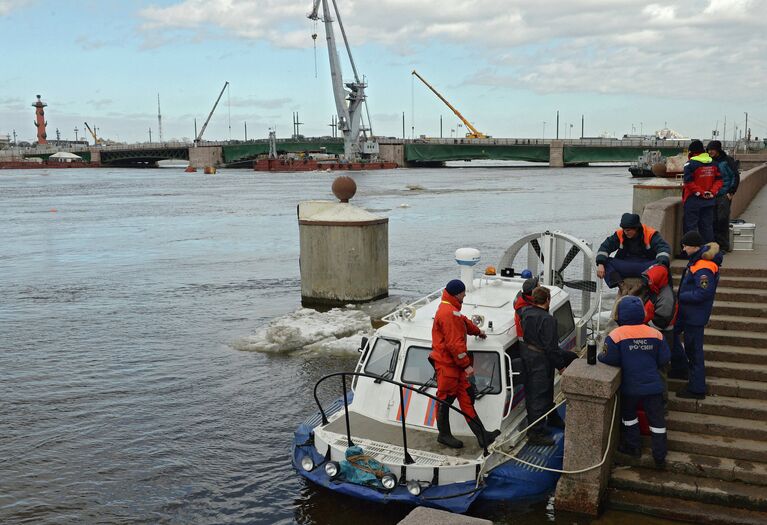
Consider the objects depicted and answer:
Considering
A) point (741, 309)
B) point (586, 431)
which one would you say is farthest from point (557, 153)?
point (586, 431)

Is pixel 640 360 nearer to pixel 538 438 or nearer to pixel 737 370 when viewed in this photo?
pixel 538 438

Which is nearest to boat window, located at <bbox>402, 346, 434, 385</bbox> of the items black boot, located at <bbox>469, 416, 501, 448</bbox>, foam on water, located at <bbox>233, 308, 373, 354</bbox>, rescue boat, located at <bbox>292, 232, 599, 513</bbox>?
rescue boat, located at <bbox>292, 232, 599, 513</bbox>

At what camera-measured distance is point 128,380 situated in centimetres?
1514

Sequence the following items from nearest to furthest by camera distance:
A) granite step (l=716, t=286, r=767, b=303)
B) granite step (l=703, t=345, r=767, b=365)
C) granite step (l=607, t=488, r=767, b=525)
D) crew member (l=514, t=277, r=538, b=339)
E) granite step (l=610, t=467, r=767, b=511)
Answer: granite step (l=607, t=488, r=767, b=525), granite step (l=610, t=467, r=767, b=511), crew member (l=514, t=277, r=538, b=339), granite step (l=703, t=345, r=767, b=365), granite step (l=716, t=286, r=767, b=303)

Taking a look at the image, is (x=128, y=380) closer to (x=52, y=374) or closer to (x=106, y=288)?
(x=52, y=374)

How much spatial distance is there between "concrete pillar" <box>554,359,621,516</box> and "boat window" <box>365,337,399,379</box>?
2481mm

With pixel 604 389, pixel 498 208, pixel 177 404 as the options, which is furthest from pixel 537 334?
pixel 498 208

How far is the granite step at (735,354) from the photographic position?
377 inches

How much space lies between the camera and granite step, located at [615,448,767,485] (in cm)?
802

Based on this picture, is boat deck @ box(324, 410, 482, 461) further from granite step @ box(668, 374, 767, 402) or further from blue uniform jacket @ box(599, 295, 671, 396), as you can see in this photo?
granite step @ box(668, 374, 767, 402)

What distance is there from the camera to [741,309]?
10461mm

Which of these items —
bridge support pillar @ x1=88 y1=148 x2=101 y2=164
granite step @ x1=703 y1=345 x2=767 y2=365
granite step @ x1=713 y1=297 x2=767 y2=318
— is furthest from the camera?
bridge support pillar @ x1=88 y1=148 x2=101 y2=164

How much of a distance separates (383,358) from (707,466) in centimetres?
409

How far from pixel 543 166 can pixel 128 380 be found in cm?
13866
